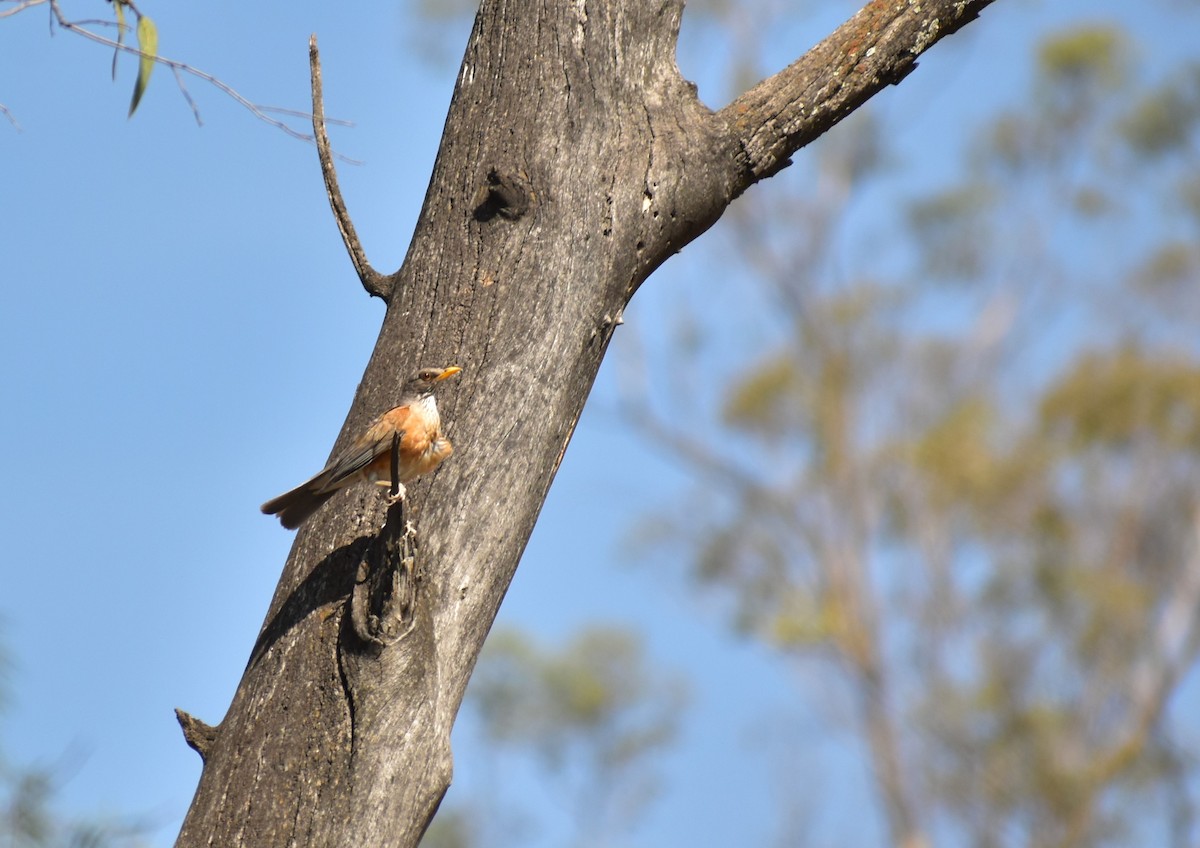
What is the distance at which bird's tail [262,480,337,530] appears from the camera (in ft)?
11.4

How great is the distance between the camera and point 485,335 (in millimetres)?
3035

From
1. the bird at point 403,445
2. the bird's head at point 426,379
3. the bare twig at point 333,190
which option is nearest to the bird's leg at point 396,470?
the bird at point 403,445

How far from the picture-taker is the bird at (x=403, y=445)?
116 inches

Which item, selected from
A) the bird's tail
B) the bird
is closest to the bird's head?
the bird

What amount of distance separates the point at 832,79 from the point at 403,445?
61.0 inches

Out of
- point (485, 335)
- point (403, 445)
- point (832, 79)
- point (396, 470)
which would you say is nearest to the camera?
point (396, 470)

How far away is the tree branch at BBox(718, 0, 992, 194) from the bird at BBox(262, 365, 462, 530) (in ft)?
3.47

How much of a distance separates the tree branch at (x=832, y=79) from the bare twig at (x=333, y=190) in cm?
103

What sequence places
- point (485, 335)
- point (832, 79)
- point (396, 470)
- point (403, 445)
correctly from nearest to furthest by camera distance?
1. point (396, 470)
2. point (403, 445)
3. point (485, 335)
4. point (832, 79)

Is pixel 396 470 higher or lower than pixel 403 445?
lower

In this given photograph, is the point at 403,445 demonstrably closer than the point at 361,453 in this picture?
Yes

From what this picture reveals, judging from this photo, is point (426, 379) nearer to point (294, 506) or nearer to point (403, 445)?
point (403, 445)

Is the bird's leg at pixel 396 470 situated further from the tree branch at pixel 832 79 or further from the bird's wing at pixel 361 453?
the tree branch at pixel 832 79

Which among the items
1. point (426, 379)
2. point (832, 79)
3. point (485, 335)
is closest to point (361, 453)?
point (426, 379)
